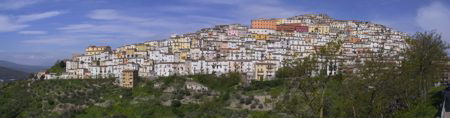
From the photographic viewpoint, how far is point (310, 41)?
70688mm

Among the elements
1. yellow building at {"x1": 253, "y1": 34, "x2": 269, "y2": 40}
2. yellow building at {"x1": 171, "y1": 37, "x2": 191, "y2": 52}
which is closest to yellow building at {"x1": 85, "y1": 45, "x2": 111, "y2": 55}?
yellow building at {"x1": 171, "y1": 37, "x2": 191, "y2": 52}

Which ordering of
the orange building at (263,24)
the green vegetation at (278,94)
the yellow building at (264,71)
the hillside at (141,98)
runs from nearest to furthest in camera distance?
the green vegetation at (278,94)
the hillside at (141,98)
the yellow building at (264,71)
the orange building at (263,24)

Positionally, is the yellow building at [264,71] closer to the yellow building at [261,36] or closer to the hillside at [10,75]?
the yellow building at [261,36]

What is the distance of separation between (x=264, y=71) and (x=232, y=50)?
40.8 ft

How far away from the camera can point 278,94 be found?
33188 mm

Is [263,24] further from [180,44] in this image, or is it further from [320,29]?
[180,44]

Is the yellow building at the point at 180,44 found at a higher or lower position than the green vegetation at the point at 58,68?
Result: higher

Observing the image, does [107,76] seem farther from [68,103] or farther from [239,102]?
[239,102]

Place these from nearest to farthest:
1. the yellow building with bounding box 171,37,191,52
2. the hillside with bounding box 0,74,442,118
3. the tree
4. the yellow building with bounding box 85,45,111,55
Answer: the tree < the hillside with bounding box 0,74,442,118 < the yellow building with bounding box 171,37,191,52 < the yellow building with bounding box 85,45,111,55

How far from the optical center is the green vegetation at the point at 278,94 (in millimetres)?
12930

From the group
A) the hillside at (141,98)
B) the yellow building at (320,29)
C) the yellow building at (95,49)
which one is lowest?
the hillside at (141,98)

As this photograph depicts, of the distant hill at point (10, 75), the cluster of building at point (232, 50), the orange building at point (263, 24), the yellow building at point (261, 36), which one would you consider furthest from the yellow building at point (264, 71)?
the distant hill at point (10, 75)

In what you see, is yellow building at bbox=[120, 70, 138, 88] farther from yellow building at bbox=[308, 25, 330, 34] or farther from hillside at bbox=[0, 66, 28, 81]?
hillside at bbox=[0, 66, 28, 81]

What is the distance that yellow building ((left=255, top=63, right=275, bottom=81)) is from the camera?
56.3m
